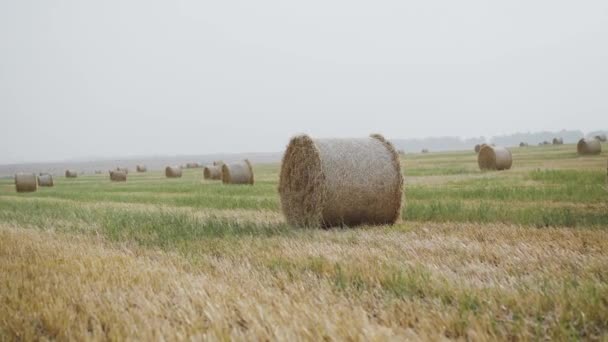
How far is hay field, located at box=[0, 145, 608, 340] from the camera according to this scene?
3916 millimetres

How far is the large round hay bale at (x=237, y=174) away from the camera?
78.2 feet

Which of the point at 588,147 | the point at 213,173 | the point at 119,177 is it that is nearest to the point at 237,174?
the point at 213,173

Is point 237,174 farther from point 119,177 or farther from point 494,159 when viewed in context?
point 119,177

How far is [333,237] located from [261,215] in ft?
13.3

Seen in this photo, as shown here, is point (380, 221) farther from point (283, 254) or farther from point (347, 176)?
point (283, 254)

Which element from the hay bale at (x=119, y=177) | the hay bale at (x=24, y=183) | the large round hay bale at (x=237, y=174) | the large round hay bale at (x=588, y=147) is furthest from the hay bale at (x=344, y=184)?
the hay bale at (x=119, y=177)

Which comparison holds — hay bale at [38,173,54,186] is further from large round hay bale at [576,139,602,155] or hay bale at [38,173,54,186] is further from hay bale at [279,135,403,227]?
large round hay bale at [576,139,602,155]

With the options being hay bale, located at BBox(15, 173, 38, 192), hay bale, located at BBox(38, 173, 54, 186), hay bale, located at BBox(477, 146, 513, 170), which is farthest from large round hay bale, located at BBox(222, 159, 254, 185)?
hay bale, located at BBox(38, 173, 54, 186)

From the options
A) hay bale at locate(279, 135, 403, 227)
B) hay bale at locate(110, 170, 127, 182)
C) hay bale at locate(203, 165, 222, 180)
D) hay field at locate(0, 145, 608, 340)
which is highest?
hay bale at locate(279, 135, 403, 227)

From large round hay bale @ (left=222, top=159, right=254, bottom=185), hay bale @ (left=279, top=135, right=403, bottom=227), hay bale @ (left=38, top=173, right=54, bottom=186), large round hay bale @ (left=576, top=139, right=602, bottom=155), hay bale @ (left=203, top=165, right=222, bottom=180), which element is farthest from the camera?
hay bale @ (left=38, top=173, right=54, bottom=186)

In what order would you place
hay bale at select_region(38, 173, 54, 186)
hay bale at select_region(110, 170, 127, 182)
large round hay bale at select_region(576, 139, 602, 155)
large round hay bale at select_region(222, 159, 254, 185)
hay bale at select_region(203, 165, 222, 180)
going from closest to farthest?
large round hay bale at select_region(222, 159, 254, 185) → hay bale at select_region(203, 165, 222, 180) → large round hay bale at select_region(576, 139, 602, 155) → hay bale at select_region(38, 173, 54, 186) → hay bale at select_region(110, 170, 127, 182)

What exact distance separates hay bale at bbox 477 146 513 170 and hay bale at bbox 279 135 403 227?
15770mm

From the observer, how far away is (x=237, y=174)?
23.9 metres

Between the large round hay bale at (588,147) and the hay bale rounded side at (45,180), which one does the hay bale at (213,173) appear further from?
the large round hay bale at (588,147)
